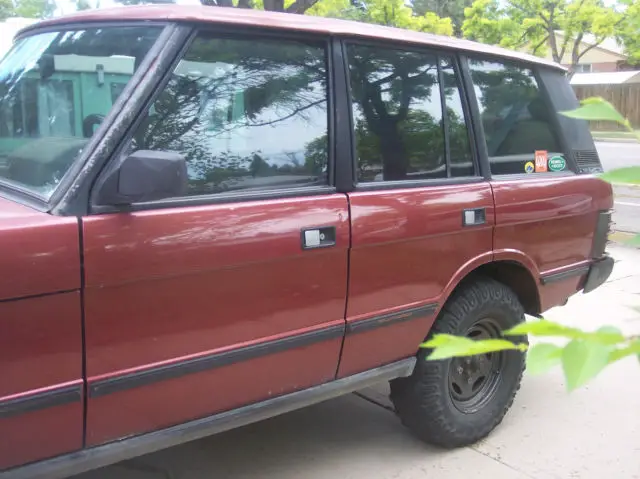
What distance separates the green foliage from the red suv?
4.72 feet

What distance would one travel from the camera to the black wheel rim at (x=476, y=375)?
3.42m

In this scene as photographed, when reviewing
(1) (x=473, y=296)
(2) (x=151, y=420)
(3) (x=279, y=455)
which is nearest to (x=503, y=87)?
(1) (x=473, y=296)

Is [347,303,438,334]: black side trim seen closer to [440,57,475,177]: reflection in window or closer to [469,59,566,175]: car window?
[440,57,475,177]: reflection in window

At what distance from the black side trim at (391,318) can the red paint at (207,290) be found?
10cm

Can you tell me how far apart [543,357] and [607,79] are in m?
41.5

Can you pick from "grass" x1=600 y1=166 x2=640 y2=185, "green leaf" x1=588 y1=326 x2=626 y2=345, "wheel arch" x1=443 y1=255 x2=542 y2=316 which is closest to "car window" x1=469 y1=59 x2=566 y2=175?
"wheel arch" x1=443 y1=255 x2=542 y2=316

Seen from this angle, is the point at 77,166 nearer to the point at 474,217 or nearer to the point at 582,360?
the point at 582,360

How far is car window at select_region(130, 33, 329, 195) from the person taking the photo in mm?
2355

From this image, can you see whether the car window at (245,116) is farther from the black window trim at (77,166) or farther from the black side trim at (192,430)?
the black side trim at (192,430)

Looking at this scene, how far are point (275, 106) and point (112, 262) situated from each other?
3.13 feet

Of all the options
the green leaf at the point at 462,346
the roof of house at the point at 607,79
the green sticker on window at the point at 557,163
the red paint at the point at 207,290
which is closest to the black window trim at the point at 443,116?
the red paint at the point at 207,290

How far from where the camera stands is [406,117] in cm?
308

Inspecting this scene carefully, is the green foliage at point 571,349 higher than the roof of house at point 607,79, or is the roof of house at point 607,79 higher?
the roof of house at point 607,79

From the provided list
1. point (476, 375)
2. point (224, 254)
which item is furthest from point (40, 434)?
point (476, 375)
